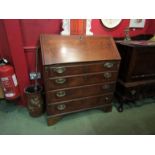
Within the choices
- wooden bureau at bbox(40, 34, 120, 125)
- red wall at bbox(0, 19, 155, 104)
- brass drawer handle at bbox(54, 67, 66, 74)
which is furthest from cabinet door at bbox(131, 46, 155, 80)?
brass drawer handle at bbox(54, 67, 66, 74)

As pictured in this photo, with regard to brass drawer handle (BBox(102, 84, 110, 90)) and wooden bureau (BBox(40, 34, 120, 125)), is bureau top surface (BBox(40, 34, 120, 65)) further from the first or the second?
brass drawer handle (BBox(102, 84, 110, 90))

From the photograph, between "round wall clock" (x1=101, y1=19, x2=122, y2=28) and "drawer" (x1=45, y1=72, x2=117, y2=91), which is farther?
"round wall clock" (x1=101, y1=19, x2=122, y2=28)

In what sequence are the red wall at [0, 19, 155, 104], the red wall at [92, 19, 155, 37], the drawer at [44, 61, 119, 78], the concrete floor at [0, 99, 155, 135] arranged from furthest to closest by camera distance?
the red wall at [92, 19, 155, 37] < the concrete floor at [0, 99, 155, 135] < the red wall at [0, 19, 155, 104] < the drawer at [44, 61, 119, 78]

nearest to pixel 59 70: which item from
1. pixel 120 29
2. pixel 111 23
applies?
pixel 111 23

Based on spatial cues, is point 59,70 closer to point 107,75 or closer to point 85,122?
point 107,75

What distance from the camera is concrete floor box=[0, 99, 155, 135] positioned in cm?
159

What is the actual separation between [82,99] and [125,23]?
5.04ft

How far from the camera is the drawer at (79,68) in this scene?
4.33 feet

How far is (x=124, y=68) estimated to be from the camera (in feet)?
5.87

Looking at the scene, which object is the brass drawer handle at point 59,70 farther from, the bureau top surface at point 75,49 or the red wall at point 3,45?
the red wall at point 3,45

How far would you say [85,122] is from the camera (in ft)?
5.73

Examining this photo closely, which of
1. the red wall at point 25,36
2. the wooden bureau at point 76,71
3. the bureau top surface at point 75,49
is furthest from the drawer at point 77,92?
the red wall at point 25,36

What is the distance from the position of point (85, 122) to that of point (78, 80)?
0.66 metres
